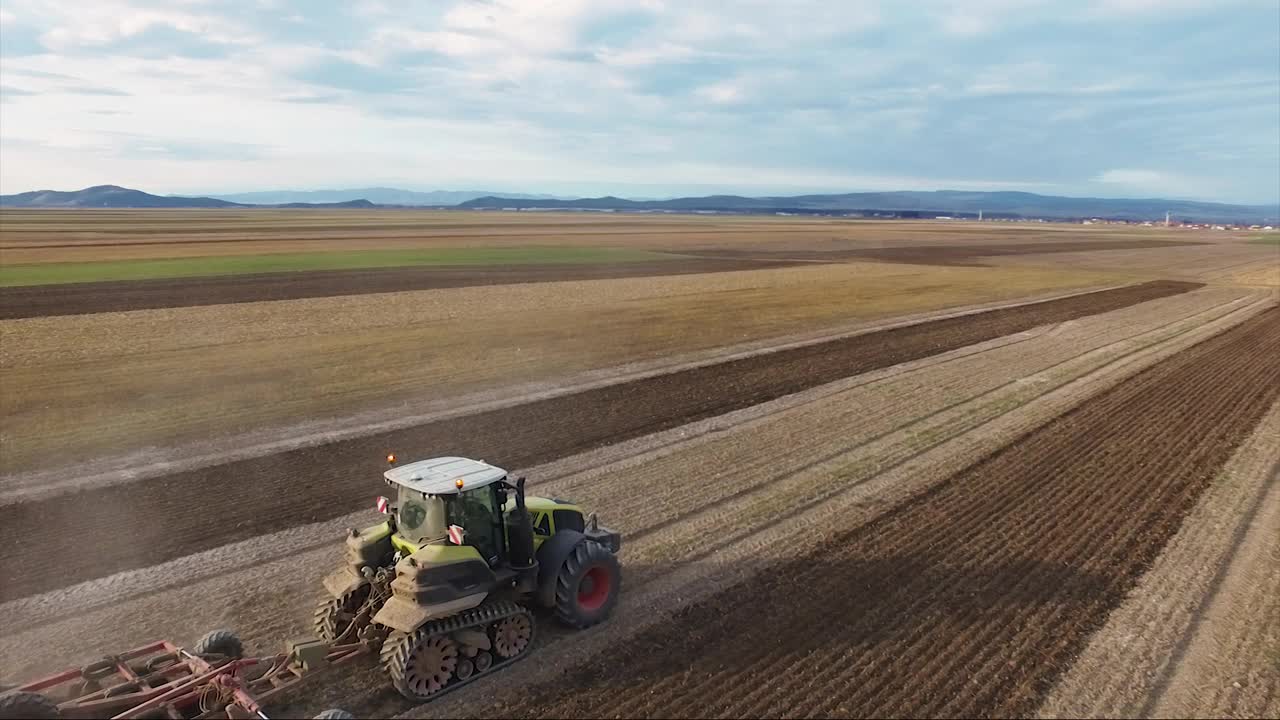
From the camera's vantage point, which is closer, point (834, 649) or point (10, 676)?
point (10, 676)

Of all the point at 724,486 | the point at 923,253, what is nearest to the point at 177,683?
the point at 724,486

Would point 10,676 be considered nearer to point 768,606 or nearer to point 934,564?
point 768,606

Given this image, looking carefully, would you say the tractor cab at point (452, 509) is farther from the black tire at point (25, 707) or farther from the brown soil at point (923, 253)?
the brown soil at point (923, 253)

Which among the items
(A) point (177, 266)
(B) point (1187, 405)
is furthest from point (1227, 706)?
(A) point (177, 266)

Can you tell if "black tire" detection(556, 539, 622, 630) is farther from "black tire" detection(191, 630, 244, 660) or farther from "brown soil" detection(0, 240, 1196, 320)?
"brown soil" detection(0, 240, 1196, 320)

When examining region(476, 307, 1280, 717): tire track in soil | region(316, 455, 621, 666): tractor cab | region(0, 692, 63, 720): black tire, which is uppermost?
region(316, 455, 621, 666): tractor cab

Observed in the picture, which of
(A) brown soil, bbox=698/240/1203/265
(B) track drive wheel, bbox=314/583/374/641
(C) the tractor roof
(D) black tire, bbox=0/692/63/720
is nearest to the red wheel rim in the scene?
(C) the tractor roof
